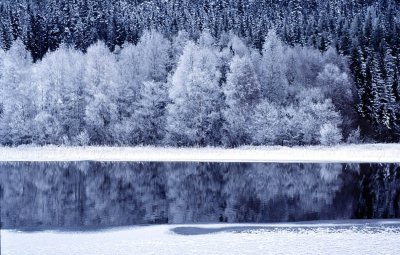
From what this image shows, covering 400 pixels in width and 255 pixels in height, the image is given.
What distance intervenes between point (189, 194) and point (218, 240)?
1090cm

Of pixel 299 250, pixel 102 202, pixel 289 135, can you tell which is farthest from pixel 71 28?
pixel 299 250

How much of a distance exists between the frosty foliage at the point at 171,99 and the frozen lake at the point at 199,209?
17.5m

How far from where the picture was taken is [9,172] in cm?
3641

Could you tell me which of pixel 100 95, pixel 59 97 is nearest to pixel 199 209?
pixel 100 95

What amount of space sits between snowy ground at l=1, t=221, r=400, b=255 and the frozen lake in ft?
0.11

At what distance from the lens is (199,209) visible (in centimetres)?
2331

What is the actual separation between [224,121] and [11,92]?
24.8 meters

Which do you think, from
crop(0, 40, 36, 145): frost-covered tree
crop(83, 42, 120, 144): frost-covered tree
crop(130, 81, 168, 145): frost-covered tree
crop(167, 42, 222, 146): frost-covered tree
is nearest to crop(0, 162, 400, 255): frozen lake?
crop(167, 42, 222, 146): frost-covered tree

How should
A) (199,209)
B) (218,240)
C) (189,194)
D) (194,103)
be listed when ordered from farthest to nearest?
(194,103), (189,194), (199,209), (218,240)

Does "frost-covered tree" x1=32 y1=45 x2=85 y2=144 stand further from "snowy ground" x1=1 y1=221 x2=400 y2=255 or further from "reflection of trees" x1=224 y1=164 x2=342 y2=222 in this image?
"snowy ground" x1=1 y1=221 x2=400 y2=255

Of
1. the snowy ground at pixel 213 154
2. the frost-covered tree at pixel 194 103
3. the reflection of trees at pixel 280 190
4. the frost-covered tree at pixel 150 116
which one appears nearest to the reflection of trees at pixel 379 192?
the reflection of trees at pixel 280 190

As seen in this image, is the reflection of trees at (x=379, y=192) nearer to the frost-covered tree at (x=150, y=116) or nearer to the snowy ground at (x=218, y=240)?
the snowy ground at (x=218, y=240)

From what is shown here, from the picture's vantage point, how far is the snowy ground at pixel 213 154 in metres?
47.0

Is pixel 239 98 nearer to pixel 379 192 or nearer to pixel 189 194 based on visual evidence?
pixel 379 192
